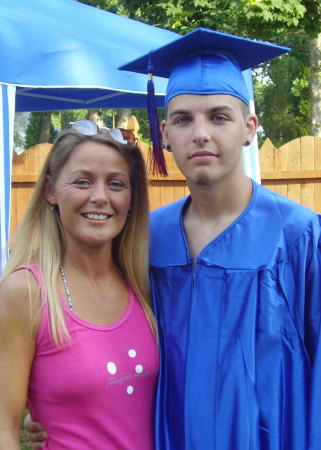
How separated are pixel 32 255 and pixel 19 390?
1.50 ft

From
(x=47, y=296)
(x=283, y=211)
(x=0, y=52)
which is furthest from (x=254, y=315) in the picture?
(x=0, y=52)

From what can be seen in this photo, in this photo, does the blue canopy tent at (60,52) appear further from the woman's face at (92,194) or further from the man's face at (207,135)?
the man's face at (207,135)

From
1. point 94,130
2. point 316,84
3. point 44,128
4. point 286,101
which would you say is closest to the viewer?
point 94,130

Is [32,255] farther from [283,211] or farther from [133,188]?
[283,211]

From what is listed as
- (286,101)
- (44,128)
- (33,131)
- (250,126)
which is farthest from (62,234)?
(33,131)

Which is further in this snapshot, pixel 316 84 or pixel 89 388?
pixel 316 84

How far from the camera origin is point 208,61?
2234mm

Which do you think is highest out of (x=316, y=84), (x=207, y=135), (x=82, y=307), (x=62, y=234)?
(x=316, y=84)

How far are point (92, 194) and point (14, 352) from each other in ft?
1.86

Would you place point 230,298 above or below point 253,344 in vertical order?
above

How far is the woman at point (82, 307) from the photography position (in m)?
1.91

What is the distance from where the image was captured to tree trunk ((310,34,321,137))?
11640 mm

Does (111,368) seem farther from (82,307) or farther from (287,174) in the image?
(287,174)

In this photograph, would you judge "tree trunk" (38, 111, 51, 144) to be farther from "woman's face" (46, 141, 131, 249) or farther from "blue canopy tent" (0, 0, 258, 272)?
"woman's face" (46, 141, 131, 249)
